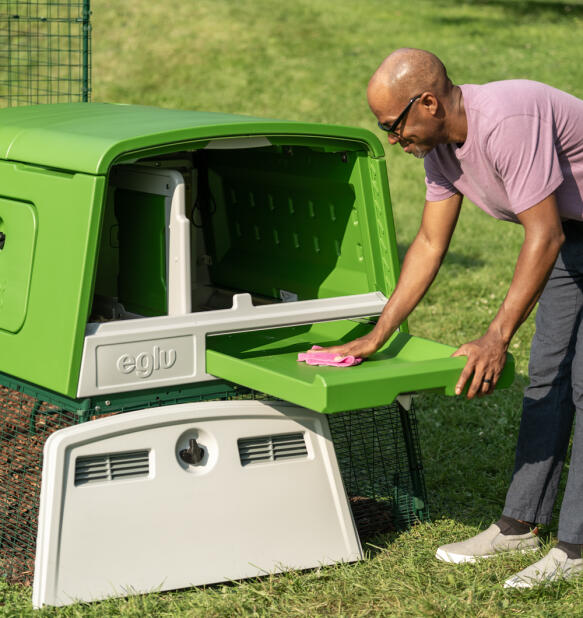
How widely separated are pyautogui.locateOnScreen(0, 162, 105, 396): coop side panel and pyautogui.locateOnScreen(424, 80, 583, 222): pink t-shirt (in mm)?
1108

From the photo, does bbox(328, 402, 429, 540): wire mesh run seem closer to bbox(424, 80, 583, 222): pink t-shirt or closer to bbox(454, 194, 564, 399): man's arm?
bbox(454, 194, 564, 399): man's arm

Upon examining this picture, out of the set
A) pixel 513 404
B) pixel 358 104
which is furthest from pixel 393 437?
pixel 358 104

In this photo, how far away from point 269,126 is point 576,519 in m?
1.62

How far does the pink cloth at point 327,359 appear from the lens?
11.3 ft

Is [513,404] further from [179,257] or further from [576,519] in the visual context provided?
[179,257]

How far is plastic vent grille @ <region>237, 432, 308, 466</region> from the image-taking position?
11.3ft

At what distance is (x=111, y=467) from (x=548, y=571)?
1410 millimetres

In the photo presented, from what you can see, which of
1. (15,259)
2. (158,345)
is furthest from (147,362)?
(15,259)

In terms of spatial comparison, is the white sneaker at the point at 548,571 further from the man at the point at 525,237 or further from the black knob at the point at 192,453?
the black knob at the point at 192,453

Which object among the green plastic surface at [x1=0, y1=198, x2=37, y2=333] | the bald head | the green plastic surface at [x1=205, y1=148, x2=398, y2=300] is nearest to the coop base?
the green plastic surface at [x1=0, y1=198, x2=37, y2=333]

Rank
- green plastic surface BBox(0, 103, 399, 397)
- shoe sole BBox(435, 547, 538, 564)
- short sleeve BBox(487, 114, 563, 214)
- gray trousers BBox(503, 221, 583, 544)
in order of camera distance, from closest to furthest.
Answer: short sleeve BBox(487, 114, 563, 214) < green plastic surface BBox(0, 103, 399, 397) < gray trousers BBox(503, 221, 583, 544) < shoe sole BBox(435, 547, 538, 564)

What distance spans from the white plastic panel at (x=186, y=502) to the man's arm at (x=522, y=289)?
0.63 metres

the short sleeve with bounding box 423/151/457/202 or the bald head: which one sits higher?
the bald head

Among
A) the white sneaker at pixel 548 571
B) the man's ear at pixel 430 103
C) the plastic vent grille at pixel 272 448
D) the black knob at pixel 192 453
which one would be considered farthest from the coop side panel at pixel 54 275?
the white sneaker at pixel 548 571
